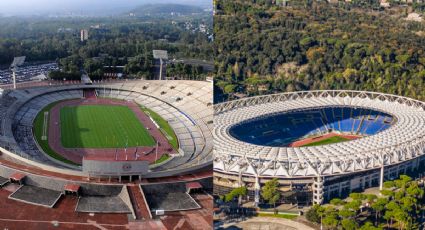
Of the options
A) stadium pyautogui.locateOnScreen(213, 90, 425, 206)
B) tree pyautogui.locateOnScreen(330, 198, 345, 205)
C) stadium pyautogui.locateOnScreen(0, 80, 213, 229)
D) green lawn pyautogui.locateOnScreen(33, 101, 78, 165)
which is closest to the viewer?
stadium pyautogui.locateOnScreen(0, 80, 213, 229)

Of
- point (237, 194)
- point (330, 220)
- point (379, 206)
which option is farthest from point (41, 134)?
point (379, 206)

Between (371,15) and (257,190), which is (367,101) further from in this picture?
(371,15)

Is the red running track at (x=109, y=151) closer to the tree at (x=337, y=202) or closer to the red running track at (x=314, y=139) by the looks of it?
the red running track at (x=314, y=139)

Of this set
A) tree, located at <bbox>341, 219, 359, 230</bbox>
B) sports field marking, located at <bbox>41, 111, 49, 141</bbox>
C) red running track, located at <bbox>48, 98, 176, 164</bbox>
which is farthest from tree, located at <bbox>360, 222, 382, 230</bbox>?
sports field marking, located at <bbox>41, 111, 49, 141</bbox>

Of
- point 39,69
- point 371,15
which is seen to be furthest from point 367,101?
point 39,69

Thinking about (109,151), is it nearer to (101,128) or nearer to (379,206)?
(101,128)

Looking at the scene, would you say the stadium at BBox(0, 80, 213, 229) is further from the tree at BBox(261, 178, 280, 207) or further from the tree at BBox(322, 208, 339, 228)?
the tree at BBox(322, 208, 339, 228)

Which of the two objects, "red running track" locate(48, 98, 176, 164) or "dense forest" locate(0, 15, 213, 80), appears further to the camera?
"dense forest" locate(0, 15, 213, 80)
